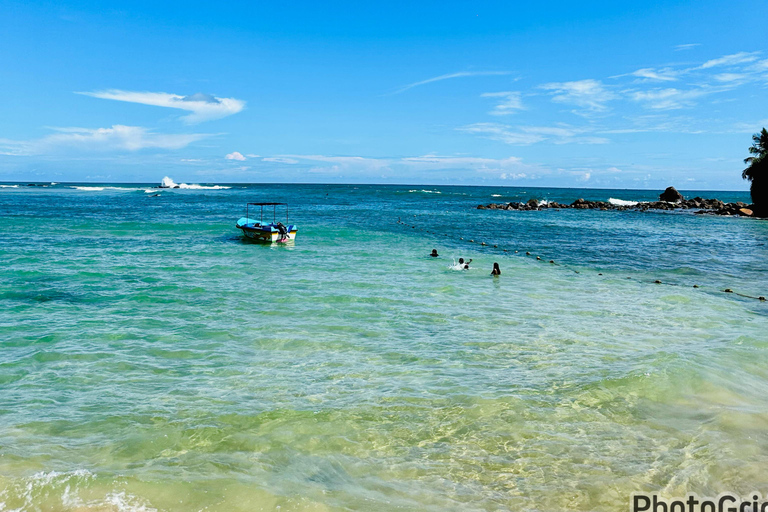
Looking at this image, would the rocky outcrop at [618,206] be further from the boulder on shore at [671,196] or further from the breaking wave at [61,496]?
the breaking wave at [61,496]

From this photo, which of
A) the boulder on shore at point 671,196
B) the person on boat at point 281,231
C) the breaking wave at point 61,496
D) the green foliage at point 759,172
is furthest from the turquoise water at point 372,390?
the boulder on shore at point 671,196

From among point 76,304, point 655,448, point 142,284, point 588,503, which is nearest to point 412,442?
point 588,503

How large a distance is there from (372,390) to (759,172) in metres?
67.6

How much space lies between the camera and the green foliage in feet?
192

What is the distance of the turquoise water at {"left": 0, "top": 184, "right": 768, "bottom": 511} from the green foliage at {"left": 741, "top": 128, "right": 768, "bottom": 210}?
153 feet

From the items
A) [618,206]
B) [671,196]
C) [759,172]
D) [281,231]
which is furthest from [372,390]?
[671,196]

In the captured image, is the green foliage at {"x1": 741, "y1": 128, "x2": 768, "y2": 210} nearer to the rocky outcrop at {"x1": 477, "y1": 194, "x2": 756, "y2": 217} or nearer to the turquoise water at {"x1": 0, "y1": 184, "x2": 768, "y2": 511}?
the rocky outcrop at {"x1": 477, "y1": 194, "x2": 756, "y2": 217}

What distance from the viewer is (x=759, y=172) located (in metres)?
58.5

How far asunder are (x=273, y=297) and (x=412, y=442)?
11.4 m

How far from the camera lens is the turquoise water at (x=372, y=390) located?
6.71 m

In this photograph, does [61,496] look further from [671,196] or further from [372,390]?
[671,196]

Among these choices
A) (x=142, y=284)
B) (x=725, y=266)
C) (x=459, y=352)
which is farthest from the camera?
(x=725, y=266)

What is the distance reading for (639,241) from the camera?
127ft

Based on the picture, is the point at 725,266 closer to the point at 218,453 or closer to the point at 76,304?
the point at 218,453
